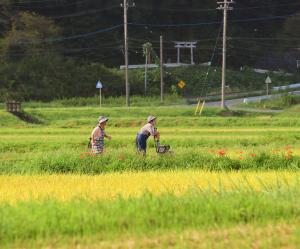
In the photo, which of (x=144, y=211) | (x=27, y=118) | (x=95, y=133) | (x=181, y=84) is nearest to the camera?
(x=144, y=211)

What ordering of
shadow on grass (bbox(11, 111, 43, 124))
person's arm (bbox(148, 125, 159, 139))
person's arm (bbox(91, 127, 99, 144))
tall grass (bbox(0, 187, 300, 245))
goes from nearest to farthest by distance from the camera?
tall grass (bbox(0, 187, 300, 245))
person's arm (bbox(91, 127, 99, 144))
person's arm (bbox(148, 125, 159, 139))
shadow on grass (bbox(11, 111, 43, 124))

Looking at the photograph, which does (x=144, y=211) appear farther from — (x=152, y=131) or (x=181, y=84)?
(x=181, y=84)

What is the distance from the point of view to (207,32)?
8425 centimetres

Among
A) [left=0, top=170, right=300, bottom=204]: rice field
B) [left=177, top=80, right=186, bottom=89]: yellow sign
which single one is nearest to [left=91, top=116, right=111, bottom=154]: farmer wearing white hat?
[left=0, top=170, right=300, bottom=204]: rice field

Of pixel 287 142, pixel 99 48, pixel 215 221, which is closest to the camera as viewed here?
pixel 215 221

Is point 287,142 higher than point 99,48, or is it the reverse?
point 99,48

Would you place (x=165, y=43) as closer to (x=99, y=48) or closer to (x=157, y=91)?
(x=99, y=48)

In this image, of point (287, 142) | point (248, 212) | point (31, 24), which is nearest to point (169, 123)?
point (287, 142)

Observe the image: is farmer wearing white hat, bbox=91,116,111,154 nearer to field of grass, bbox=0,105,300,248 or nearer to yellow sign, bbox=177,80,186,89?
field of grass, bbox=0,105,300,248

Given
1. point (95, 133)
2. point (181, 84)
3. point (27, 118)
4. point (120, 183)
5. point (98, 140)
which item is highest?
point (181, 84)

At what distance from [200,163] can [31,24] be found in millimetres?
53799

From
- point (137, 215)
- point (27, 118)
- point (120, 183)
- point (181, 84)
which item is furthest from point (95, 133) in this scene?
point (181, 84)

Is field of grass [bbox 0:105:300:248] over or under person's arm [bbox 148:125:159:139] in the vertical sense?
under

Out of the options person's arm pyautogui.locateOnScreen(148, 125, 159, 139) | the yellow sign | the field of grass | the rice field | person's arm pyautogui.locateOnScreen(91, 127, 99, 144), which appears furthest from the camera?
the yellow sign
